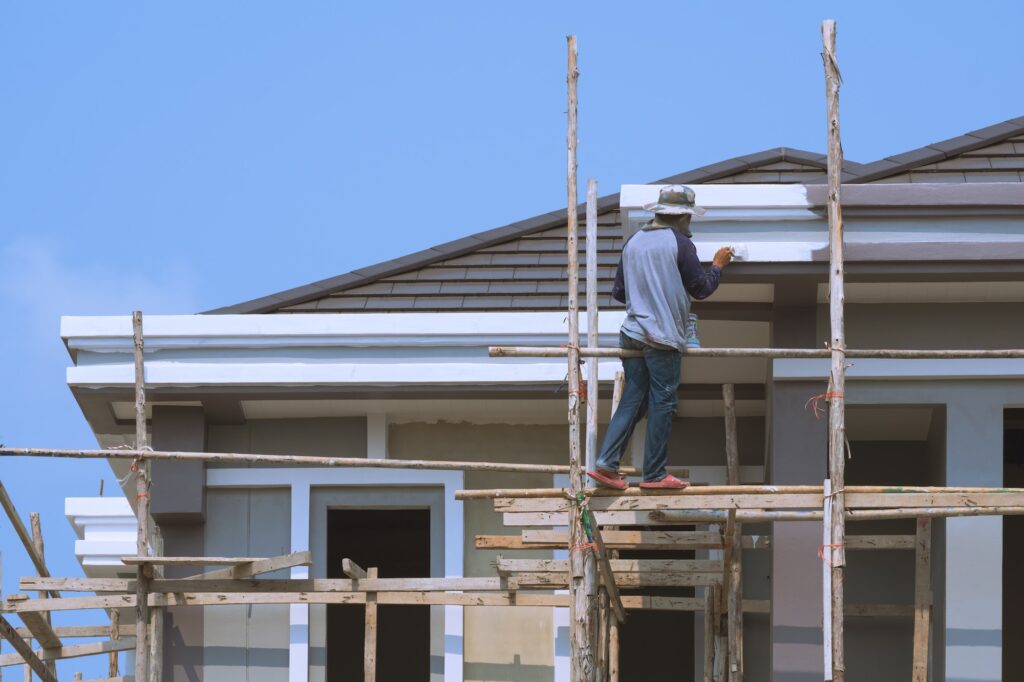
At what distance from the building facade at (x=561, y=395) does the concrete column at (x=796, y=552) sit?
0.05 feet

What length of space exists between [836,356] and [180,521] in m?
6.34

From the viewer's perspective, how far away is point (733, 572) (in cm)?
1525

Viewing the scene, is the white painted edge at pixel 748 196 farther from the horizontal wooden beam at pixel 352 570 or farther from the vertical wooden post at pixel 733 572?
the horizontal wooden beam at pixel 352 570

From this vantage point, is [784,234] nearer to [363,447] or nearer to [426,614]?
[363,447]

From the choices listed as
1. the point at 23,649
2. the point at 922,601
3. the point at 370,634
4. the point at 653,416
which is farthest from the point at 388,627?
the point at 653,416

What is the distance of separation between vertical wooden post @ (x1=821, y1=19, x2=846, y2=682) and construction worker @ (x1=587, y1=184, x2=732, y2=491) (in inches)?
33.3

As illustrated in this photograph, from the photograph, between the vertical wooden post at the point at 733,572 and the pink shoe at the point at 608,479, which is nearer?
the pink shoe at the point at 608,479

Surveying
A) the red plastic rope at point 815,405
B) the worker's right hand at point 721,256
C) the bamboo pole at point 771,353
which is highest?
the worker's right hand at point 721,256

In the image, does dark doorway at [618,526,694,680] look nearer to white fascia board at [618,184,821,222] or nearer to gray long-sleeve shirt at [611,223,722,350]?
white fascia board at [618,184,821,222]

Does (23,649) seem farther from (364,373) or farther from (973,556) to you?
(973,556)

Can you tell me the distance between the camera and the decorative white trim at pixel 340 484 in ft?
53.3

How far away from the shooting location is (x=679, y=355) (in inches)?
501

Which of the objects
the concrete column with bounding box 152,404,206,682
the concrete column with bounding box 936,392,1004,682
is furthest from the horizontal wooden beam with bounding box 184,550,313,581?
the concrete column with bounding box 936,392,1004,682

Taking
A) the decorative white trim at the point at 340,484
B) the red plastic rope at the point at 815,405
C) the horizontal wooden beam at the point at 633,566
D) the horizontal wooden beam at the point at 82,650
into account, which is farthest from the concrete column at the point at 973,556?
the horizontal wooden beam at the point at 82,650
